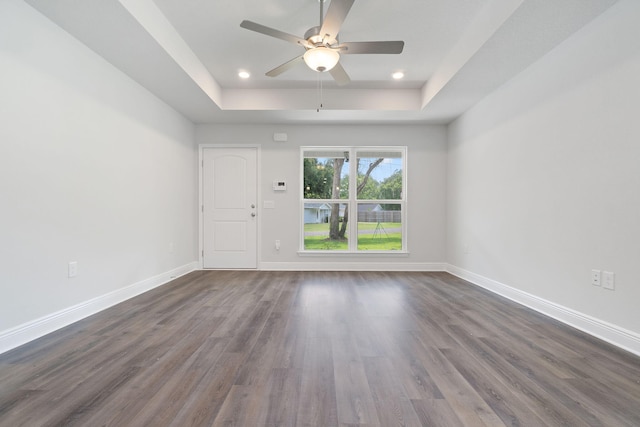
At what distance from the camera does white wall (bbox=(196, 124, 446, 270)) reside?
452 cm

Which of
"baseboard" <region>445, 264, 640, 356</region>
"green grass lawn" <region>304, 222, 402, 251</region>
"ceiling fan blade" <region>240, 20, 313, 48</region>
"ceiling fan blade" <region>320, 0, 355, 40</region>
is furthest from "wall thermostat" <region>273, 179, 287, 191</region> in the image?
"baseboard" <region>445, 264, 640, 356</region>

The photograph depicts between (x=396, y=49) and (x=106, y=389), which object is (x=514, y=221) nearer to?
(x=396, y=49)

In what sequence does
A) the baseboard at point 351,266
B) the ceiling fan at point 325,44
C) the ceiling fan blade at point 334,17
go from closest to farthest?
1. the ceiling fan blade at point 334,17
2. the ceiling fan at point 325,44
3. the baseboard at point 351,266

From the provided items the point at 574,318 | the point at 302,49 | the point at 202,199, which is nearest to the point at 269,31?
the point at 302,49

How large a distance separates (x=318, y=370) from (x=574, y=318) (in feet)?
7.12

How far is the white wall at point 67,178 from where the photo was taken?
1854 mm

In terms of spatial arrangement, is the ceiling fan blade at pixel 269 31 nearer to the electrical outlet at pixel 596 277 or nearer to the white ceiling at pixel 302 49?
the white ceiling at pixel 302 49

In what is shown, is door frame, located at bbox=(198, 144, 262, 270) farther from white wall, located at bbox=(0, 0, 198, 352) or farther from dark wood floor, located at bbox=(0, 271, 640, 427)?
dark wood floor, located at bbox=(0, 271, 640, 427)

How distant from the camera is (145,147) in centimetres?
325

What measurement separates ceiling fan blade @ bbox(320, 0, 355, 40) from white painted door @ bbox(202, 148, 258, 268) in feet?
8.85

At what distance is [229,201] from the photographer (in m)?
4.52

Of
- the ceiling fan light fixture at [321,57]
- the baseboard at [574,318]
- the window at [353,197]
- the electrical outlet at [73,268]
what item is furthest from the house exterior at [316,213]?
the electrical outlet at [73,268]

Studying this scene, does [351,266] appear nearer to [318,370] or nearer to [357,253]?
[357,253]

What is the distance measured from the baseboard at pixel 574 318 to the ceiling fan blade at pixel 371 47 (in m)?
2.56
